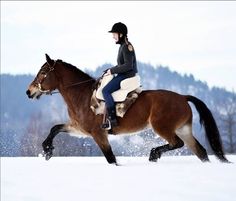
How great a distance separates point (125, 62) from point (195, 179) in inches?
120

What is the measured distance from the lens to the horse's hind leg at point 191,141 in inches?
384

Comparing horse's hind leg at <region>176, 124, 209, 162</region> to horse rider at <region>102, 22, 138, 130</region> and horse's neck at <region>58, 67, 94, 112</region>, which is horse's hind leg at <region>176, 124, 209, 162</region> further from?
horse's neck at <region>58, 67, 94, 112</region>

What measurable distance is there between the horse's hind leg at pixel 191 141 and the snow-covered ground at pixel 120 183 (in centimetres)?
132

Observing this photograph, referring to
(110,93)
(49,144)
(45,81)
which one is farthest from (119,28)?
(49,144)

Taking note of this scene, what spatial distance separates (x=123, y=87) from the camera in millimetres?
9555

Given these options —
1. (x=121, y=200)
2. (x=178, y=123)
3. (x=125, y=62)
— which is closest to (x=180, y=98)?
(x=178, y=123)

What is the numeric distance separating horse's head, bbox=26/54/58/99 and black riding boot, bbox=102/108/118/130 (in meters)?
1.54

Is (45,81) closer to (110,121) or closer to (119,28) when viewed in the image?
(110,121)

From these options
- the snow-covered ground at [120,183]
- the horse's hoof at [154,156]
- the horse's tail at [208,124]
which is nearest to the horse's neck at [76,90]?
the horse's hoof at [154,156]

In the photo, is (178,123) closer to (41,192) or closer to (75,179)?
(75,179)

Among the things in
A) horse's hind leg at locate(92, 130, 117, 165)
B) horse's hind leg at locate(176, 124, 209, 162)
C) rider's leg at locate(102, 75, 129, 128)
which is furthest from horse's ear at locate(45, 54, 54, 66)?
horse's hind leg at locate(176, 124, 209, 162)

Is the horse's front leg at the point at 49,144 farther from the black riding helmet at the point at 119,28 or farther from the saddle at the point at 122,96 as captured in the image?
the black riding helmet at the point at 119,28

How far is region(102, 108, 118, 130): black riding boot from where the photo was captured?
30.9ft

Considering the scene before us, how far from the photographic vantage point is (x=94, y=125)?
31.5ft
